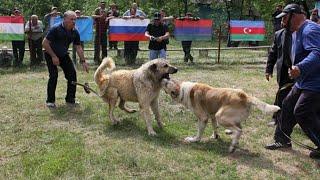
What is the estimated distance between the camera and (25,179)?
210 inches

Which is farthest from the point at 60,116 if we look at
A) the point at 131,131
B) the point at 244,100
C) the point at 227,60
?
the point at 227,60

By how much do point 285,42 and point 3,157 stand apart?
160 inches

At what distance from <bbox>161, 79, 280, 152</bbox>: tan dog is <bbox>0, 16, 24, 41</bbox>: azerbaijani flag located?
895cm

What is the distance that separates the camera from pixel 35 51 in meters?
14.8

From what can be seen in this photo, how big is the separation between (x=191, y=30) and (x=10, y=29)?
5.99 m

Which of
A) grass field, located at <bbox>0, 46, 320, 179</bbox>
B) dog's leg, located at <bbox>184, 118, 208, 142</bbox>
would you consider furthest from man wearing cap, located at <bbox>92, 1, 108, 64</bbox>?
dog's leg, located at <bbox>184, 118, 208, 142</bbox>

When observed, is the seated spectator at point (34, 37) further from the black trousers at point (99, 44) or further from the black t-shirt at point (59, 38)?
the black t-shirt at point (59, 38)

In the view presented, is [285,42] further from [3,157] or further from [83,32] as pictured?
[83,32]

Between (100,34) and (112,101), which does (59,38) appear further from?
(100,34)

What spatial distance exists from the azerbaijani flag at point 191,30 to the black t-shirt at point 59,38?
7660 millimetres

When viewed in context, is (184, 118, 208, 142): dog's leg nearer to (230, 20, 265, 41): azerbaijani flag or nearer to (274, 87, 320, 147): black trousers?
(274, 87, 320, 147): black trousers

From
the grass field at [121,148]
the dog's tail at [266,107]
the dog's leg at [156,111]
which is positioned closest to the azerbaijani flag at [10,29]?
the grass field at [121,148]

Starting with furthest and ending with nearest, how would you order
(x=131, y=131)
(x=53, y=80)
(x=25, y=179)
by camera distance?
(x=53, y=80) → (x=131, y=131) → (x=25, y=179)

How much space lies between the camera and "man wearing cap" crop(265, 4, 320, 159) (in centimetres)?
530
